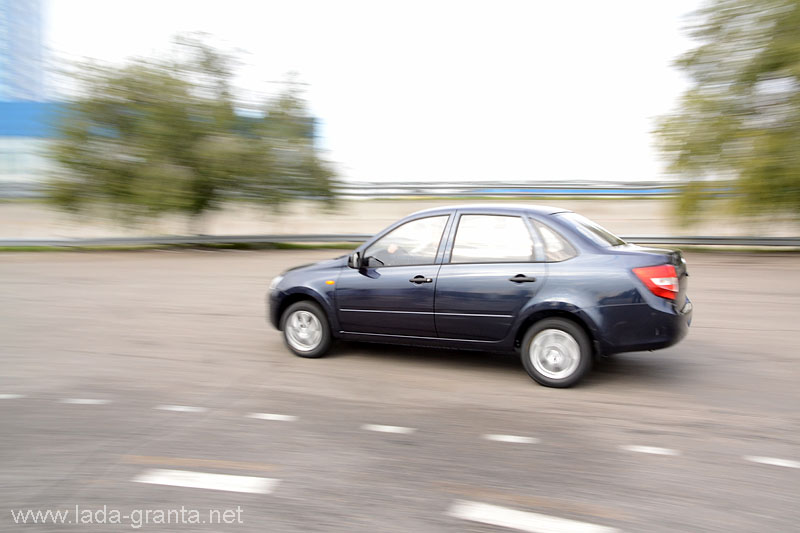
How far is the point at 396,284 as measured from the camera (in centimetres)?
612

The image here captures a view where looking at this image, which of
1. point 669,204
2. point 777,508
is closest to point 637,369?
point 777,508

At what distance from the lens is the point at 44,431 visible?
→ 4664mm

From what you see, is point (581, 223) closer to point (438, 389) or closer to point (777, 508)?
point (438, 389)

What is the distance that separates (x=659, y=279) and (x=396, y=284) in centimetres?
230

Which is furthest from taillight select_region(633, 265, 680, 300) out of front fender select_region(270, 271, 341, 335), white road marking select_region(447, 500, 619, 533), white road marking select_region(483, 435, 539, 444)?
front fender select_region(270, 271, 341, 335)

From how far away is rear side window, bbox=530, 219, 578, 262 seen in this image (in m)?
5.50

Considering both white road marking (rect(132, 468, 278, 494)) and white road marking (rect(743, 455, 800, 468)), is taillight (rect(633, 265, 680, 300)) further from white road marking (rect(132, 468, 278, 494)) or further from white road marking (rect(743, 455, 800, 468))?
white road marking (rect(132, 468, 278, 494))

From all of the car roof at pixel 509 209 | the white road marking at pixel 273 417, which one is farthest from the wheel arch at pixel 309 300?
the white road marking at pixel 273 417

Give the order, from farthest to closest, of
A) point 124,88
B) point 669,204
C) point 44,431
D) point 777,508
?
point 124,88, point 669,204, point 44,431, point 777,508

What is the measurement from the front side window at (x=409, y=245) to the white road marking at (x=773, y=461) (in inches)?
118

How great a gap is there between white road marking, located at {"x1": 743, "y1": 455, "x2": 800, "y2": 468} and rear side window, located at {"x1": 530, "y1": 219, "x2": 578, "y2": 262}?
2051 millimetres

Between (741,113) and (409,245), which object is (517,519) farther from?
(741,113)

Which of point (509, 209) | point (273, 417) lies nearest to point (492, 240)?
point (509, 209)

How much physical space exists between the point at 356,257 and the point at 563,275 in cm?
201
